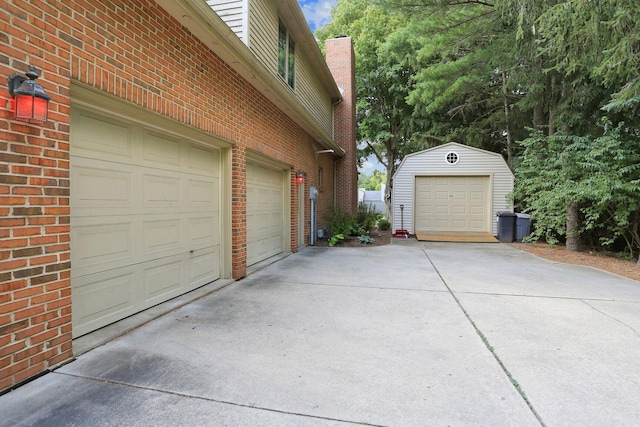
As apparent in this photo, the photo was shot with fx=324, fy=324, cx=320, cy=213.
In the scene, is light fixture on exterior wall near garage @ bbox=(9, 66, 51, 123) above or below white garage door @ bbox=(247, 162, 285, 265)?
above

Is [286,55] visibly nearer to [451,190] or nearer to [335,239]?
[335,239]

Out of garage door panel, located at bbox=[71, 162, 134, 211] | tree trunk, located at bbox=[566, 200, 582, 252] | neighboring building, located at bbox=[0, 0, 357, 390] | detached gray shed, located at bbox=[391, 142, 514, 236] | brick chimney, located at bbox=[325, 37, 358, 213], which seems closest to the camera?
neighboring building, located at bbox=[0, 0, 357, 390]

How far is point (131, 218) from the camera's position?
3.35m

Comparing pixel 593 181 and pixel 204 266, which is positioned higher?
pixel 593 181

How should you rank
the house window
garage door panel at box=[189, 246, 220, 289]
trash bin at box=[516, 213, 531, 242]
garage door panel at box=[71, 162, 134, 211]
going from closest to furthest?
1. garage door panel at box=[71, 162, 134, 211]
2. garage door panel at box=[189, 246, 220, 289]
3. the house window
4. trash bin at box=[516, 213, 531, 242]

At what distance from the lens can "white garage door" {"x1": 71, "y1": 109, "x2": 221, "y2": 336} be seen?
9.32 feet

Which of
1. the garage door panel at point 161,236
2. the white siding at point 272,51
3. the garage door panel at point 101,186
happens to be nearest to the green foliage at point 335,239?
the white siding at point 272,51

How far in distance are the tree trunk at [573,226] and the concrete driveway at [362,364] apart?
454 cm

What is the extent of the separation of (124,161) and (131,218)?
1.91ft

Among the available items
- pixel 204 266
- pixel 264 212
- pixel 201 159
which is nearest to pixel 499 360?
pixel 204 266

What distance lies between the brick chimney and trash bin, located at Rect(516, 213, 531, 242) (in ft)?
18.9

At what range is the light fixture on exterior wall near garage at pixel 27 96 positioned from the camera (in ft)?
6.63

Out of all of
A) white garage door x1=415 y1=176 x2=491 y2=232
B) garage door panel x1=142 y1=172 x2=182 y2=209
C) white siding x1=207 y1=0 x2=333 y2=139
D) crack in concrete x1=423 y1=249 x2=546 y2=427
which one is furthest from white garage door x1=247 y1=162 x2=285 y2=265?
white garage door x1=415 y1=176 x2=491 y2=232

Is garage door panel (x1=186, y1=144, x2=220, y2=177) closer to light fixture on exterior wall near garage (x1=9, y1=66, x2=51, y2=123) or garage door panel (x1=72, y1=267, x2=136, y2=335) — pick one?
garage door panel (x1=72, y1=267, x2=136, y2=335)
